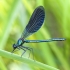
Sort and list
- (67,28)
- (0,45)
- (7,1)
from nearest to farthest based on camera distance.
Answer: (0,45)
(67,28)
(7,1)

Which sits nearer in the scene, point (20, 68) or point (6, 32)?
point (6, 32)

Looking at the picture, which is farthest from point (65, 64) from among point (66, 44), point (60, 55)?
point (66, 44)

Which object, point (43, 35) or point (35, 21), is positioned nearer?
point (35, 21)

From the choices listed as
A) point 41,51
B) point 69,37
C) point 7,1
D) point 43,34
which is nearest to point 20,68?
point 41,51

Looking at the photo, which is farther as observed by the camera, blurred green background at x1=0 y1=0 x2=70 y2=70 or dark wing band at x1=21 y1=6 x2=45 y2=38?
blurred green background at x1=0 y1=0 x2=70 y2=70

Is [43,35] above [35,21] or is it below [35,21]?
below

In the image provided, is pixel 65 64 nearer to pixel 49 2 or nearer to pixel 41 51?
pixel 41 51

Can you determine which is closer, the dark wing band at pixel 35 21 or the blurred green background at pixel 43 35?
the dark wing band at pixel 35 21

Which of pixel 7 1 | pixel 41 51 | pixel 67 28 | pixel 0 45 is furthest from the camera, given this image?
pixel 7 1

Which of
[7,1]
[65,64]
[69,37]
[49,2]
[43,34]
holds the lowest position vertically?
[65,64]

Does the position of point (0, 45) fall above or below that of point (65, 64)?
above
